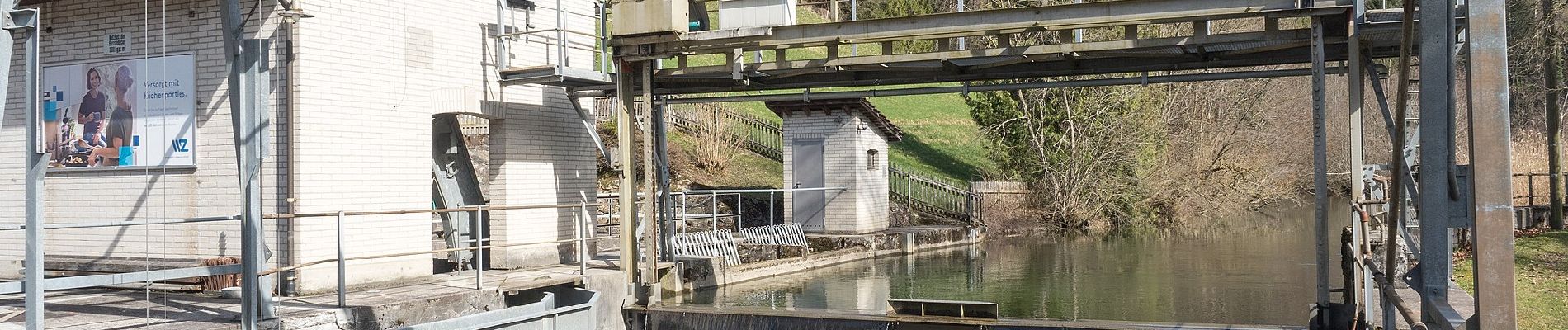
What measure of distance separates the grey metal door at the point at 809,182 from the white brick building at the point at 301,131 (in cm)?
960

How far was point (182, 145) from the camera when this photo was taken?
1275 cm

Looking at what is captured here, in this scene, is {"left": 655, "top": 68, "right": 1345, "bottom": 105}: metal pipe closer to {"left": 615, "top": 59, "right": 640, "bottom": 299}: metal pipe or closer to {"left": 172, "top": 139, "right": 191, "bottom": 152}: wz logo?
{"left": 615, "top": 59, "right": 640, "bottom": 299}: metal pipe

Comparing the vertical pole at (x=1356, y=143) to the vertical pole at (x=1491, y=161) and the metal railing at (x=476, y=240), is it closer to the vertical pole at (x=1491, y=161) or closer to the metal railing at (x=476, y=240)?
the vertical pole at (x=1491, y=161)

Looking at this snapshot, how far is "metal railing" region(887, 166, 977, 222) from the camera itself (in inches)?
1081

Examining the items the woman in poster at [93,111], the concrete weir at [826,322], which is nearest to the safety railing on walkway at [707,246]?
the concrete weir at [826,322]

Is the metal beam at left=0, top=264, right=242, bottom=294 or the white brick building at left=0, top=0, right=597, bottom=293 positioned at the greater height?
the white brick building at left=0, top=0, right=597, bottom=293

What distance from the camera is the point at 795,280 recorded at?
18750 mm

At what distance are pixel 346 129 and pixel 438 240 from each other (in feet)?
19.3

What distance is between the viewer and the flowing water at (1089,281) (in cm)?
1528

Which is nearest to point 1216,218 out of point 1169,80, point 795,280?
point 795,280

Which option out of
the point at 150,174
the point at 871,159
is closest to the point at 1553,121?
the point at 871,159

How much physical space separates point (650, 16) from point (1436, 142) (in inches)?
339

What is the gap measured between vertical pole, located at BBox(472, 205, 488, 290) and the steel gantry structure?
72.6 inches

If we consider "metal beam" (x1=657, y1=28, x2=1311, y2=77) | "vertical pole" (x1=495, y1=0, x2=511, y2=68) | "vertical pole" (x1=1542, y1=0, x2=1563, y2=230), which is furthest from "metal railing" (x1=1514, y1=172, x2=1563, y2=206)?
"vertical pole" (x1=495, y1=0, x2=511, y2=68)
